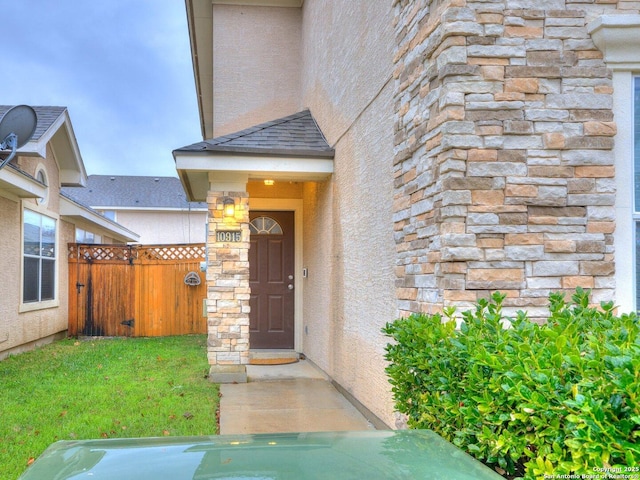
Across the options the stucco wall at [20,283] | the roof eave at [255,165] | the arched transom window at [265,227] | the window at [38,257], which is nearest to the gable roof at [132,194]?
the stucco wall at [20,283]

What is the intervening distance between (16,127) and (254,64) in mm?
4987

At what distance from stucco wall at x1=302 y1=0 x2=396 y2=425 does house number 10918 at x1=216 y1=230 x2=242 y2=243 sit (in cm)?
128

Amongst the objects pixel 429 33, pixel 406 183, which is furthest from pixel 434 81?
pixel 406 183

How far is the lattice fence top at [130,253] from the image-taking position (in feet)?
42.8

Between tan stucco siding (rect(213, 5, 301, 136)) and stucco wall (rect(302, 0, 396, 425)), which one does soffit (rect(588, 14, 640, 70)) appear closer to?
stucco wall (rect(302, 0, 396, 425))

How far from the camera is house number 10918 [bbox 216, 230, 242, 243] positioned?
25.3 feet

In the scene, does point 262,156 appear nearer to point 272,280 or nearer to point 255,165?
point 255,165

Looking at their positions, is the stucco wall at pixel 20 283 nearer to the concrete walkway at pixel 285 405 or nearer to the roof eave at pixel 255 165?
the roof eave at pixel 255 165

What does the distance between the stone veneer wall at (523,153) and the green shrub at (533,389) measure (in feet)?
1.30

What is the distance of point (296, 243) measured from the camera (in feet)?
33.1

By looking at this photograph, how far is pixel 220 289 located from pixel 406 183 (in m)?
4.11

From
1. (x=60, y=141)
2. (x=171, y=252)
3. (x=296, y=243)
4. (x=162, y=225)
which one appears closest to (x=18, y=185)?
(x=60, y=141)

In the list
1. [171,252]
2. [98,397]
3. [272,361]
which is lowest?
[272,361]

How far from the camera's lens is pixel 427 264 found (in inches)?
150
